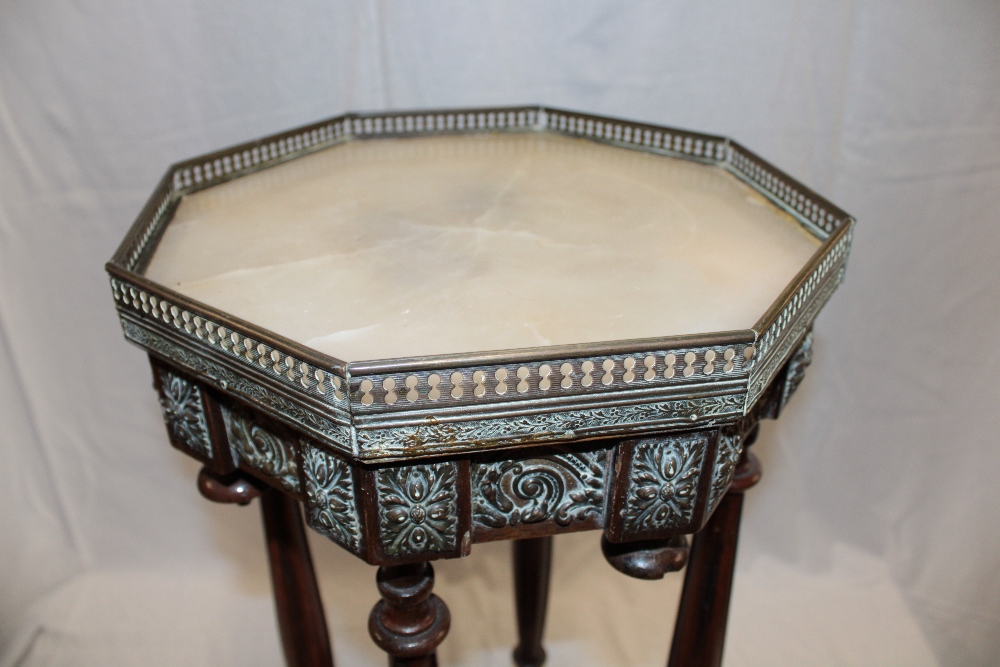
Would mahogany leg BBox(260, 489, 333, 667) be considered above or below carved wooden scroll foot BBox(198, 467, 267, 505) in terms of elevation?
below

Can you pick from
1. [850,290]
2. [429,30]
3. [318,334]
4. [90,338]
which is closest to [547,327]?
[318,334]

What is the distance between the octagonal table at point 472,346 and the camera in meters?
0.78

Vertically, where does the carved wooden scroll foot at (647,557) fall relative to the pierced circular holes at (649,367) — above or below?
below

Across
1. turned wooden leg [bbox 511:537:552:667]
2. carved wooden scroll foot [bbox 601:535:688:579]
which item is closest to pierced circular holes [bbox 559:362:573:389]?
carved wooden scroll foot [bbox 601:535:688:579]

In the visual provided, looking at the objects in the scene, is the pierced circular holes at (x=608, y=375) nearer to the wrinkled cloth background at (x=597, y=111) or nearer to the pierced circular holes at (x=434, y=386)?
the pierced circular holes at (x=434, y=386)

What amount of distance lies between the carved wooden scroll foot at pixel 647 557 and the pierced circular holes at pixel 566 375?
23 centimetres

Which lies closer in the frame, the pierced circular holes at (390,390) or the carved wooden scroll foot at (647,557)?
the pierced circular holes at (390,390)

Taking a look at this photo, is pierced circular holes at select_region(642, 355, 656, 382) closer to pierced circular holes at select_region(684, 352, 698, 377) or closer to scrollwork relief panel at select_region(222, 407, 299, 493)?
pierced circular holes at select_region(684, 352, 698, 377)

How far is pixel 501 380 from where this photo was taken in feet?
2.54

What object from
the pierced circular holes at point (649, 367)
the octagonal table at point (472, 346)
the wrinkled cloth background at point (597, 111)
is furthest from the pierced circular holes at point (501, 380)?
the wrinkled cloth background at point (597, 111)

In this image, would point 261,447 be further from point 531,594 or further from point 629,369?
point 531,594

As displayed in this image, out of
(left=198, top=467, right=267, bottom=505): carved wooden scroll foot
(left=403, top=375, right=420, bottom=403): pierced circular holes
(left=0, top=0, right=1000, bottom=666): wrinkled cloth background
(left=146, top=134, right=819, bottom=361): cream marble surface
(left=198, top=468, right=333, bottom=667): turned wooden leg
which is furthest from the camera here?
(left=0, top=0, right=1000, bottom=666): wrinkled cloth background

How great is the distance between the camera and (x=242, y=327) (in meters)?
0.80

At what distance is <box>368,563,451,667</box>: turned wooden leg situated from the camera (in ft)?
3.07
